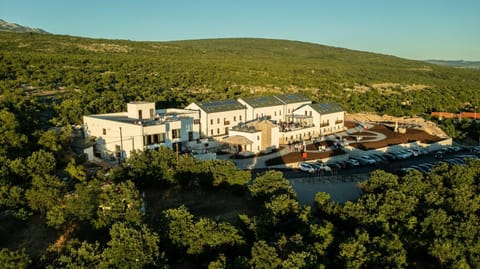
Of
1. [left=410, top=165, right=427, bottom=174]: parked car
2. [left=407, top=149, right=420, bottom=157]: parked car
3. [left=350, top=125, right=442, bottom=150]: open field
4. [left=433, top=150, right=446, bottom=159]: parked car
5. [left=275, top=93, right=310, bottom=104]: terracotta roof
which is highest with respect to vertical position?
[left=275, top=93, right=310, bottom=104]: terracotta roof

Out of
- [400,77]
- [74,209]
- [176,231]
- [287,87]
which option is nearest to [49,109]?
[74,209]

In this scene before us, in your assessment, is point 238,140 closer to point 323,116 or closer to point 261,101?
point 261,101

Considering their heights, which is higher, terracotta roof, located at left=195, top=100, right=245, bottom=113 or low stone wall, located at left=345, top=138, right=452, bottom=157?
terracotta roof, located at left=195, top=100, right=245, bottom=113

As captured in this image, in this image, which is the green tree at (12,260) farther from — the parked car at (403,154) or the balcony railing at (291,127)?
the parked car at (403,154)

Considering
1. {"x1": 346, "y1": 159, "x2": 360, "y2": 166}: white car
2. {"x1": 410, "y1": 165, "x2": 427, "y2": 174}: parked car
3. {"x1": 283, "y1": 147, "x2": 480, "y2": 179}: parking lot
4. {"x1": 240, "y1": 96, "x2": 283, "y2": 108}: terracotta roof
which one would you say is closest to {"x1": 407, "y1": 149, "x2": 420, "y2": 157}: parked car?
{"x1": 283, "y1": 147, "x2": 480, "y2": 179}: parking lot

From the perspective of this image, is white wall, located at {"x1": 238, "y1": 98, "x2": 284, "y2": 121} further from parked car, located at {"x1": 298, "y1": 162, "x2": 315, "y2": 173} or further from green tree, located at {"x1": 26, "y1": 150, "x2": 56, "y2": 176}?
green tree, located at {"x1": 26, "y1": 150, "x2": 56, "y2": 176}

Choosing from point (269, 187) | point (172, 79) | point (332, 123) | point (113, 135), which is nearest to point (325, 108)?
point (332, 123)
